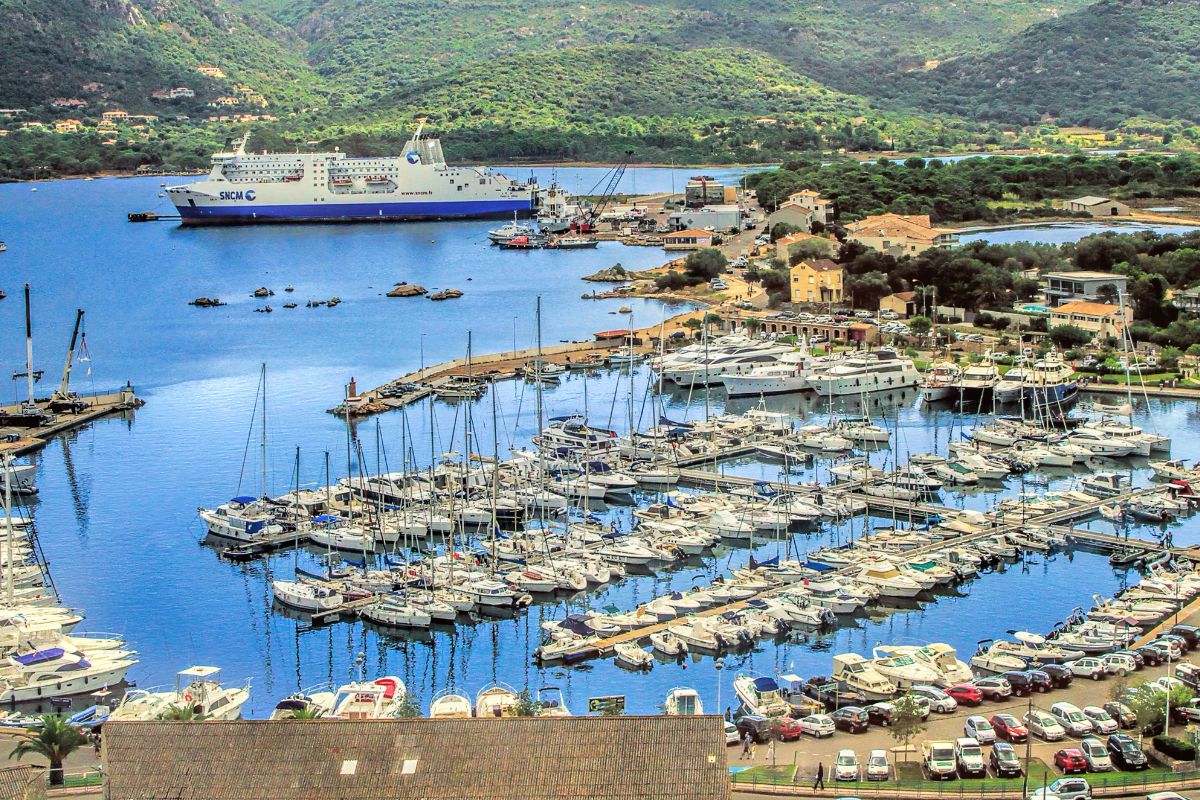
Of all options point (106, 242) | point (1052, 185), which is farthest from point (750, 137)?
point (106, 242)

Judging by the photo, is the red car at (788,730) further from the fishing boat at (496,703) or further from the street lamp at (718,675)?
the fishing boat at (496,703)

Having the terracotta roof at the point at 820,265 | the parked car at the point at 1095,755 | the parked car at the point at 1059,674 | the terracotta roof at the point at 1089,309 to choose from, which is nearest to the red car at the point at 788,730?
the parked car at the point at 1095,755

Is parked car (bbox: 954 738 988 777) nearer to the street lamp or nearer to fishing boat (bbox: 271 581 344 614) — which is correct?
the street lamp

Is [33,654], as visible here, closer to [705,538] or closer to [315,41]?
[705,538]

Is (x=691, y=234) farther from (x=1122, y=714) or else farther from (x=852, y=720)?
(x=1122, y=714)

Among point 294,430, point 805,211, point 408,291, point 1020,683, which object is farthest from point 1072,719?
point 805,211

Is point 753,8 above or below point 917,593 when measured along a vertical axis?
above

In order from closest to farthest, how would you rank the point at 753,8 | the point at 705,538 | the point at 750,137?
the point at 705,538, the point at 750,137, the point at 753,8
